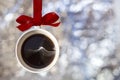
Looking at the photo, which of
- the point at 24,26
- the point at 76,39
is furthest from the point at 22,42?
the point at 76,39

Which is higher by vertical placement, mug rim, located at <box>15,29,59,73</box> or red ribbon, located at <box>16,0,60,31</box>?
red ribbon, located at <box>16,0,60,31</box>

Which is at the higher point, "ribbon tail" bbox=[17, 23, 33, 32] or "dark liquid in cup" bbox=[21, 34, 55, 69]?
"ribbon tail" bbox=[17, 23, 33, 32]

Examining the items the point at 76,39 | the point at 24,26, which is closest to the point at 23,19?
the point at 24,26

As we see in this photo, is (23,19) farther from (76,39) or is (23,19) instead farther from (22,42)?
(76,39)

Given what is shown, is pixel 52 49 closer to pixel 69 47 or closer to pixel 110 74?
pixel 69 47

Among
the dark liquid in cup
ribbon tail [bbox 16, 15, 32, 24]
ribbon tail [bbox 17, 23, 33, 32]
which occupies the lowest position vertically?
the dark liquid in cup

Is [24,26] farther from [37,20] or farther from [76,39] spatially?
[76,39]

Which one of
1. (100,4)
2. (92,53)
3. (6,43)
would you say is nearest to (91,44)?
(92,53)

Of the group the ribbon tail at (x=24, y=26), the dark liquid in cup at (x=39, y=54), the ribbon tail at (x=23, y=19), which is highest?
the ribbon tail at (x=23, y=19)

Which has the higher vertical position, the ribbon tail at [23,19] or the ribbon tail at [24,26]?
the ribbon tail at [23,19]
